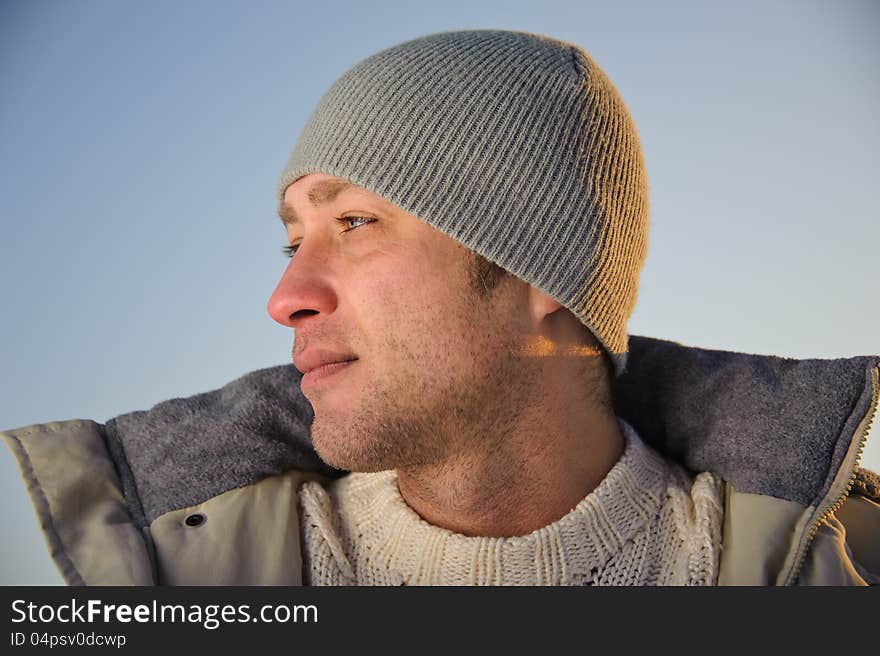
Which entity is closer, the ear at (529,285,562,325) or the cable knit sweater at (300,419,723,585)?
the cable knit sweater at (300,419,723,585)

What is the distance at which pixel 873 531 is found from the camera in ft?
6.85

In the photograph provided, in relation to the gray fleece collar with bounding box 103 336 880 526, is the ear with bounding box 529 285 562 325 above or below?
above

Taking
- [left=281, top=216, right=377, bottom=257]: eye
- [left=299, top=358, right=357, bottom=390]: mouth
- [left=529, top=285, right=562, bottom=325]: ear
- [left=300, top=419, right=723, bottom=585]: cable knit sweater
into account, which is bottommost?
[left=300, top=419, right=723, bottom=585]: cable knit sweater

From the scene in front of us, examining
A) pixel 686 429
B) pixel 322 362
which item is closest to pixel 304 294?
pixel 322 362

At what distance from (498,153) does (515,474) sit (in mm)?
800

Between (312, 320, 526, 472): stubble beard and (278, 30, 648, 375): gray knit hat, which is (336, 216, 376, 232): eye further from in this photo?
(312, 320, 526, 472): stubble beard

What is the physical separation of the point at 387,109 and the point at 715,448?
128 cm

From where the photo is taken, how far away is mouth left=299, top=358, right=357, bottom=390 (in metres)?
1.85

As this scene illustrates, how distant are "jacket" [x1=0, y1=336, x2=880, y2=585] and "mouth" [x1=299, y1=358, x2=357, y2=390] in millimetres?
331

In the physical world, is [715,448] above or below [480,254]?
below

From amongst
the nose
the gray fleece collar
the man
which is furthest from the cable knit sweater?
the nose
